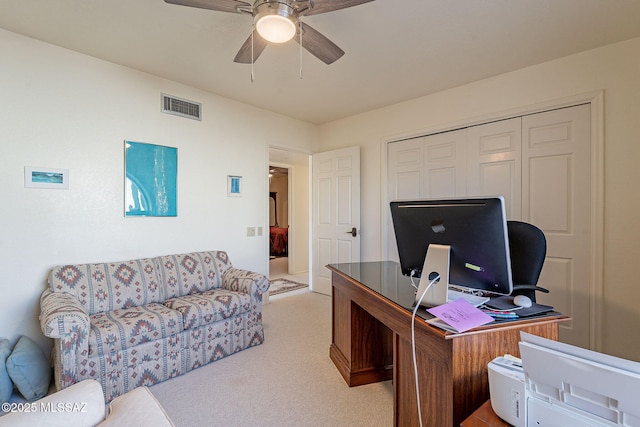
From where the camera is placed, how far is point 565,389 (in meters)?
0.74

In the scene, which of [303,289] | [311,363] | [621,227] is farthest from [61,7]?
[621,227]

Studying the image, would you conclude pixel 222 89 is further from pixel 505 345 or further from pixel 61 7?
pixel 505 345

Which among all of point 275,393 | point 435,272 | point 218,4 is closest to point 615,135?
point 435,272

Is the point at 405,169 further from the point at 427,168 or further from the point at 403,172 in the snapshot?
the point at 427,168

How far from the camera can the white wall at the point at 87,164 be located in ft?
7.39

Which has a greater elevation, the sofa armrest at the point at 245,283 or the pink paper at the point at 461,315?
the pink paper at the point at 461,315

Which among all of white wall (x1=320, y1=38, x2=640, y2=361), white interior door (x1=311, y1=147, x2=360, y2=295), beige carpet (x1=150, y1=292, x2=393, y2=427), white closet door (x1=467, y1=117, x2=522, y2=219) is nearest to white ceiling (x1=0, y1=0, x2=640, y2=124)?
white wall (x1=320, y1=38, x2=640, y2=361)

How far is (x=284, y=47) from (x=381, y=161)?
76.2 inches

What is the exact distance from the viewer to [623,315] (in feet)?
7.64

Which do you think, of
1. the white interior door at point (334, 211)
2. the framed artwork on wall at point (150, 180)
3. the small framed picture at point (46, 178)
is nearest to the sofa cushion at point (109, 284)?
the framed artwork on wall at point (150, 180)

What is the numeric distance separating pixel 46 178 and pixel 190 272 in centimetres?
136

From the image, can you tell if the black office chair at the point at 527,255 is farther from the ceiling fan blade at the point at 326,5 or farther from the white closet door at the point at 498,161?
the ceiling fan blade at the point at 326,5

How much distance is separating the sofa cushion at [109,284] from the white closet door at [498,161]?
3293mm

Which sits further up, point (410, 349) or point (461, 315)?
point (461, 315)
